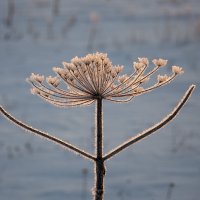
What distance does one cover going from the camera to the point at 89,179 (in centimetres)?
835

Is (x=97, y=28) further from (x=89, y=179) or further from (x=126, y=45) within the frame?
(x=89, y=179)

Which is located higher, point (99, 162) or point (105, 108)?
point (105, 108)

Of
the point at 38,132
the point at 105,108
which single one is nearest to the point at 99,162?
the point at 38,132

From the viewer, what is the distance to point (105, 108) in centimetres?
1118

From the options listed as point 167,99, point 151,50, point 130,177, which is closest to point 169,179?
point 130,177

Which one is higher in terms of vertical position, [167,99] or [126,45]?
[126,45]

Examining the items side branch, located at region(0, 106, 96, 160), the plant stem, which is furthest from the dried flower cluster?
side branch, located at region(0, 106, 96, 160)

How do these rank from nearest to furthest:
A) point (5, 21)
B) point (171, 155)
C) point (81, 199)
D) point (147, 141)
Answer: point (81, 199), point (171, 155), point (147, 141), point (5, 21)

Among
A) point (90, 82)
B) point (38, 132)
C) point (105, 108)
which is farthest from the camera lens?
point (105, 108)

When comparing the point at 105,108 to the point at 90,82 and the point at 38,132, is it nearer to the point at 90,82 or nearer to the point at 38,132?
the point at 90,82

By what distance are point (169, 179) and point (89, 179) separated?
128 cm

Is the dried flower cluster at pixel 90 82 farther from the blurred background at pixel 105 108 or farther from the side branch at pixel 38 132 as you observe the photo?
the blurred background at pixel 105 108

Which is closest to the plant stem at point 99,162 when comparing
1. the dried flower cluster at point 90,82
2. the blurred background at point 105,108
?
the dried flower cluster at point 90,82

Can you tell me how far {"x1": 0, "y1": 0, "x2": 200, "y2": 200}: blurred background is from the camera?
8078 mm
